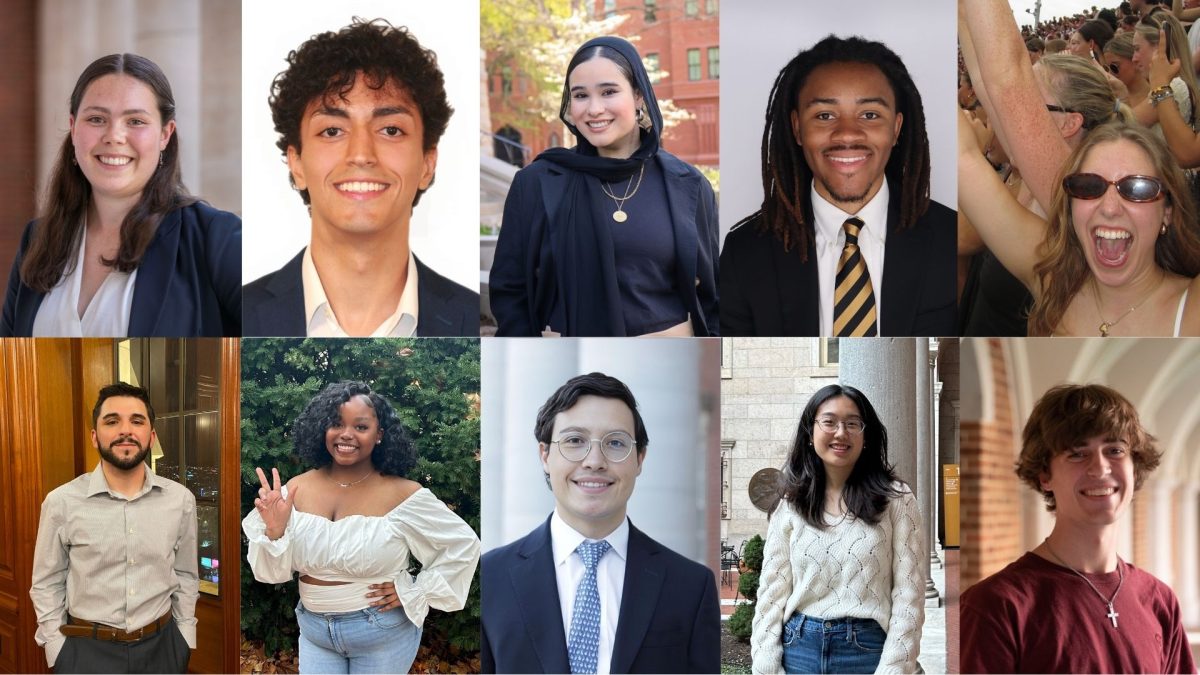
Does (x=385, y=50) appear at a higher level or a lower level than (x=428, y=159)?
higher

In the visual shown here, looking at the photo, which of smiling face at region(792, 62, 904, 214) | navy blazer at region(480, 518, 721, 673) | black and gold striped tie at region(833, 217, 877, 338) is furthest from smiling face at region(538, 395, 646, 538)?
smiling face at region(792, 62, 904, 214)

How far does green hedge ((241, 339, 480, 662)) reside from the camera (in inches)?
202

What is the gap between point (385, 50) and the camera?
5.13 metres

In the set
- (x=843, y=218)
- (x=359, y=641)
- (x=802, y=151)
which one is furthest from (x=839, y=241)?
(x=359, y=641)

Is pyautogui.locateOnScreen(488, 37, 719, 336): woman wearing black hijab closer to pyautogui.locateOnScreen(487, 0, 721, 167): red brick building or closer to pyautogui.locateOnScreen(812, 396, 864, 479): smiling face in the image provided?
pyautogui.locateOnScreen(487, 0, 721, 167): red brick building

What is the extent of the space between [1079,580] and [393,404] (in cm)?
311

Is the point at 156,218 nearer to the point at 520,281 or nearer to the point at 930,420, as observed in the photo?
the point at 520,281

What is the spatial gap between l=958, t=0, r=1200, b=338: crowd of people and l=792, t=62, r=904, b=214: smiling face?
0.35 meters

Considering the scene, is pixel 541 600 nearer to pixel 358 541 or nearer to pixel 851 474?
pixel 358 541

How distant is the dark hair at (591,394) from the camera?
5039mm

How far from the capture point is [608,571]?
5051 mm

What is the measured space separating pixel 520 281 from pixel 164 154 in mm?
1766

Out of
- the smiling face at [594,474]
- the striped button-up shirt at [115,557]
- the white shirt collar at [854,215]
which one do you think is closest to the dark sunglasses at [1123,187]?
the white shirt collar at [854,215]

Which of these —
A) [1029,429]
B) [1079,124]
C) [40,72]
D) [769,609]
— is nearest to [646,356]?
[769,609]
